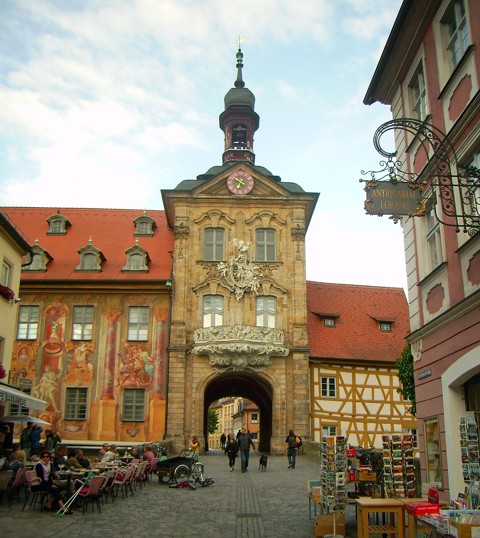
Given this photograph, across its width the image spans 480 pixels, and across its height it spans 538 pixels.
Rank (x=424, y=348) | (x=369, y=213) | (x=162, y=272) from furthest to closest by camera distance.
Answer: (x=162, y=272), (x=424, y=348), (x=369, y=213)

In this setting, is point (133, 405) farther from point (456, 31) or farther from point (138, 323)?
point (456, 31)

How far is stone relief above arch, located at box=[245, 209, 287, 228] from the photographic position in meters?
35.1

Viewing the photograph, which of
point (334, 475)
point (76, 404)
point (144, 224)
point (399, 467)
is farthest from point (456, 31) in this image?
point (144, 224)

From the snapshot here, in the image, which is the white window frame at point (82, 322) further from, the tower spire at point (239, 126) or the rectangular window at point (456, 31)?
the rectangular window at point (456, 31)

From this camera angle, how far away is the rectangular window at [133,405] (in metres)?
32.2

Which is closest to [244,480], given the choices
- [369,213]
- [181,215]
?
[369,213]

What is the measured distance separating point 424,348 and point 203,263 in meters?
21.9

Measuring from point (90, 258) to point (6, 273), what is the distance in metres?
11.3

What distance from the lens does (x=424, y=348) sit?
43.1ft

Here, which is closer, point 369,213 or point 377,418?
point 369,213

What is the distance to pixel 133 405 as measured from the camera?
106 ft

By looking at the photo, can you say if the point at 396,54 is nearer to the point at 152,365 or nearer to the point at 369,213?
the point at 369,213

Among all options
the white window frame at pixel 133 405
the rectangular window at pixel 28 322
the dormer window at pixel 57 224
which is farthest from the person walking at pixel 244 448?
the dormer window at pixel 57 224

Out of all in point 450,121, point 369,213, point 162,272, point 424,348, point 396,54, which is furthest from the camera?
point 162,272
